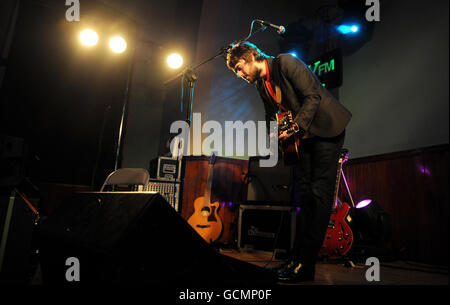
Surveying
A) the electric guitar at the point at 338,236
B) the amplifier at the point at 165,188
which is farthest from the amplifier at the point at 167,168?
the electric guitar at the point at 338,236

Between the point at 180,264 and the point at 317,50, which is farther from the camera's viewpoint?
the point at 317,50

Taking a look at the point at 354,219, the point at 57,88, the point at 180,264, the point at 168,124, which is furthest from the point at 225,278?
the point at 57,88

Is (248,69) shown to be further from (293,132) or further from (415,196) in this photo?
(415,196)

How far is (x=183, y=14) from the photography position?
175 inches

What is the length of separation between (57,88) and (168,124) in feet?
5.17

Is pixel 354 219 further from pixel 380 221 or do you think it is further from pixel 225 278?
pixel 225 278

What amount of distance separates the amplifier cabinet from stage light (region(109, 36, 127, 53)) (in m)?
2.61

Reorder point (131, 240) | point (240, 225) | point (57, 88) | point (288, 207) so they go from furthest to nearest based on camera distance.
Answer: point (57, 88) → point (240, 225) → point (288, 207) → point (131, 240)

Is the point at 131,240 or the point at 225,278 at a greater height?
the point at 131,240

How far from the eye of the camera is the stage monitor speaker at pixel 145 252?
959 millimetres

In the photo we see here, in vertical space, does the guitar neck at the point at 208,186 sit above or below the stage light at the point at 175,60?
below

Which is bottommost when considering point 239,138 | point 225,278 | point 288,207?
point 225,278

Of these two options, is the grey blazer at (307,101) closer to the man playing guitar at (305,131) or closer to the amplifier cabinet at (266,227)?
the man playing guitar at (305,131)

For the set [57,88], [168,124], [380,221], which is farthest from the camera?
[168,124]
